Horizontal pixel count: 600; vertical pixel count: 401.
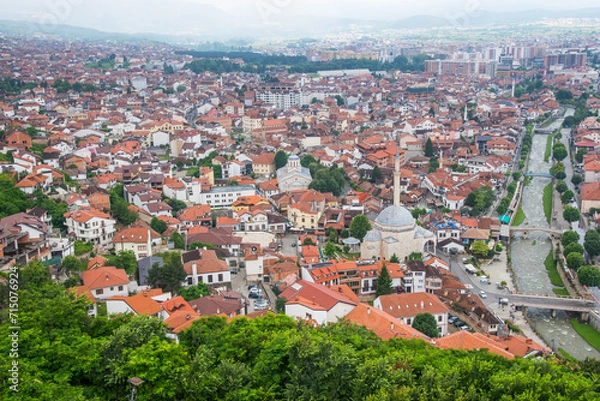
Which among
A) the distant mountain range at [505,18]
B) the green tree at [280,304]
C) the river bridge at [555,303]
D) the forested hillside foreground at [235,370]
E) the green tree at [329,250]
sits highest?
the distant mountain range at [505,18]

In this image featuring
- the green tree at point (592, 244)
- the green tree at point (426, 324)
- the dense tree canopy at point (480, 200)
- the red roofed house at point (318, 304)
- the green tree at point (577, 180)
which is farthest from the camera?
the green tree at point (577, 180)

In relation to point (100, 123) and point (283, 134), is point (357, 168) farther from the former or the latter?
point (100, 123)

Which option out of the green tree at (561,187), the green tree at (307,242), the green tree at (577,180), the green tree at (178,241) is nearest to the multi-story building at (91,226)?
the green tree at (178,241)

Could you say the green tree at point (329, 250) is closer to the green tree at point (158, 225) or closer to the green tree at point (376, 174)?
the green tree at point (158, 225)

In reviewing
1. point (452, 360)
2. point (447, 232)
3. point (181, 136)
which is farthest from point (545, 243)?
point (181, 136)

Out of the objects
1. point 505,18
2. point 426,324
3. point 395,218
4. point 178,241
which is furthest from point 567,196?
point 505,18

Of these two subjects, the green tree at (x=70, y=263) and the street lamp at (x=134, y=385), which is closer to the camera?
the street lamp at (x=134, y=385)

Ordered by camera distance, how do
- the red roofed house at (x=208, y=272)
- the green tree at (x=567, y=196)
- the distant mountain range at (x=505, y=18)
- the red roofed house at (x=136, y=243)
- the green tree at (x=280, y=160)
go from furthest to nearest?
the distant mountain range at (x=505, y=18) < the green tree at (x=280, y=160) < the green tree at (x=567, y=196) < the red roofed house at (x=136, y=243) < the red roofed house at (x=208, y=272)

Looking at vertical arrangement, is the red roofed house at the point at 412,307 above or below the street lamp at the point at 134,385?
below
